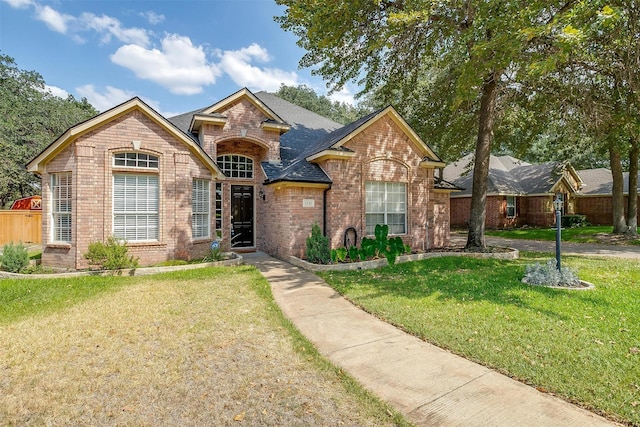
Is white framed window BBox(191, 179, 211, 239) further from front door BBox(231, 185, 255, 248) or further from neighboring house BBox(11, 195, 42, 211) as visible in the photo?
neighboring house BBox(11, 195, 42, 211)

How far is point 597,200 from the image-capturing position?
2708 centimetres

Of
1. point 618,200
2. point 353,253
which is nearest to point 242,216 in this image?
point 353,253

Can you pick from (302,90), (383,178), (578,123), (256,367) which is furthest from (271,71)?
(302,90)

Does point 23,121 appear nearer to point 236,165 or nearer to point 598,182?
point 236,165

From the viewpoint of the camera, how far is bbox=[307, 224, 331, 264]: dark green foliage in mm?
9852

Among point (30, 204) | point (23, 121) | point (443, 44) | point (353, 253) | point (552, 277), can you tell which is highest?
point (23, 121)

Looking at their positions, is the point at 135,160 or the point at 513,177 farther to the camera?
the point at 513,177

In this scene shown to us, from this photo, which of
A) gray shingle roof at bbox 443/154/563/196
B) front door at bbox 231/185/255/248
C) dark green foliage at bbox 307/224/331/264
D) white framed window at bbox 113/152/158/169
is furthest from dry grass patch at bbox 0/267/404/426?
gray shingle roof at bbox 443/154/563/196

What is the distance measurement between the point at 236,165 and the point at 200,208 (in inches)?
113

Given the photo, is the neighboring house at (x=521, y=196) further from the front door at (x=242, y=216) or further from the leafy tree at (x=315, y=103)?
the front door at (x=242, y=216)

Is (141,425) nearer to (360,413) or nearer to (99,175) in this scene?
(360,413)

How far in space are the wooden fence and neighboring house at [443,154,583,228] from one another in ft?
90.6

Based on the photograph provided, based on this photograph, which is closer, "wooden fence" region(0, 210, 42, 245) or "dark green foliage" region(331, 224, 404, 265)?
"dark green foliage" region(331, 224, 404, 265)

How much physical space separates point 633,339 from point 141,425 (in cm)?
613
